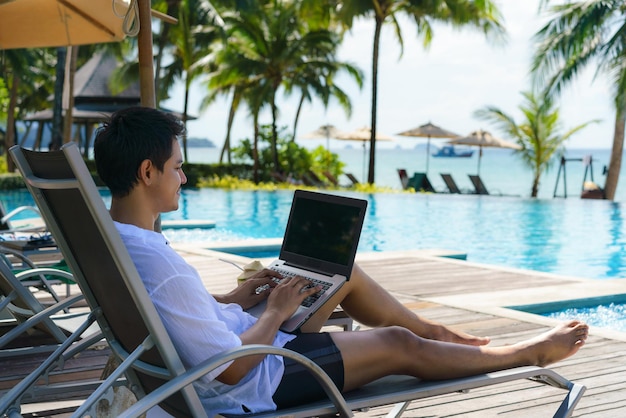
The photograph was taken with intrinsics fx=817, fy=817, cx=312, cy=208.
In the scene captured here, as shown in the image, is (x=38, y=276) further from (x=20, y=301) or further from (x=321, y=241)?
(x=321, y=241)

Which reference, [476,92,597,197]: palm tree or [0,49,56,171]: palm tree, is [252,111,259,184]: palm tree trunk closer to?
[476,92,597,197]: palm tree

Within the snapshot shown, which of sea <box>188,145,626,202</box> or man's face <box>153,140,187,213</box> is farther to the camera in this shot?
sea <box>188,145,626,202</box>

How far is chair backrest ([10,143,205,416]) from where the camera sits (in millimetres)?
1797

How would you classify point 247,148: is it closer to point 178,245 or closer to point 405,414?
point 178,245

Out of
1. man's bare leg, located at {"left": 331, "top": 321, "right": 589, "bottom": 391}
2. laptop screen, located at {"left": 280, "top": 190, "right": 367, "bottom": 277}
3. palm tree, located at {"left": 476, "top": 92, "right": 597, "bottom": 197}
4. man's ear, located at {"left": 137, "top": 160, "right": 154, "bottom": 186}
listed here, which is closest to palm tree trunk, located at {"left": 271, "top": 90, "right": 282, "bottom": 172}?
palm tree, located at {"left": 476, "top": 92, "right": 597, "bottom": 197}

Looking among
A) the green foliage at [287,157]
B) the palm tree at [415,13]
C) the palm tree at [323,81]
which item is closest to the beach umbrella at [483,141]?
the palm tree at [323,81]

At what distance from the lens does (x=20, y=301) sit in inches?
126

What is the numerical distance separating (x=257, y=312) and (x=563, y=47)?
766 inches

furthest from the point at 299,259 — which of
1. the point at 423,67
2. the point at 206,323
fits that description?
the point at 423,67

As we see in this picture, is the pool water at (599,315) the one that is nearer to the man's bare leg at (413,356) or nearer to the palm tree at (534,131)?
the man's bare leg at (413,356)

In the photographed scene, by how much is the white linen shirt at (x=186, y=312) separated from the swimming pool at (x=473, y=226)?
944 cm

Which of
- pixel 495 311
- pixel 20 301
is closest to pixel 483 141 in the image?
pixel 495 311

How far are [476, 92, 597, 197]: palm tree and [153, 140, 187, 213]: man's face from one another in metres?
23.2

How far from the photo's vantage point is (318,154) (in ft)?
84.1
